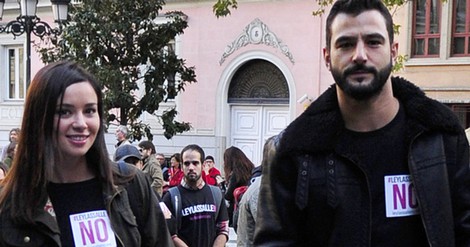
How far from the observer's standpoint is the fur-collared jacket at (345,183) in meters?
2.43

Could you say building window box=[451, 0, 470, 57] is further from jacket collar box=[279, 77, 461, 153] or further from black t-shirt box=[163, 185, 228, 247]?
jacket collar box=[279, 77, 461, 153]

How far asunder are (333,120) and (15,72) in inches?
921

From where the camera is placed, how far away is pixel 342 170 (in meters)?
2.50

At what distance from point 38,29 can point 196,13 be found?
911 cm

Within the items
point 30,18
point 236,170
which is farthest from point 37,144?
point 30,18

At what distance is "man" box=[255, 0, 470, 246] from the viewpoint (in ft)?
8.02

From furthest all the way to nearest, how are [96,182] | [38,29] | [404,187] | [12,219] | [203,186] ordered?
[38,29]
[203,186]
[96,182]
[12,219]
[404,187]

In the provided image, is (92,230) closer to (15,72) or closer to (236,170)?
(236,170)

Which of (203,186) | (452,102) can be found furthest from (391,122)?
(452,102)

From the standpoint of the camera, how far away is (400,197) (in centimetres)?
245

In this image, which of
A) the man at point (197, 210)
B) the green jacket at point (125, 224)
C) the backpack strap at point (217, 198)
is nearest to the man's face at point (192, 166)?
the man at point (197, 210)

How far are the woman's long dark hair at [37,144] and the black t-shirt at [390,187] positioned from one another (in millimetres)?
1293

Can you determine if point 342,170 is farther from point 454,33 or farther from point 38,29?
point 454,33

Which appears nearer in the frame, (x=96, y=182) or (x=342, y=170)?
(x=342, y=170)
